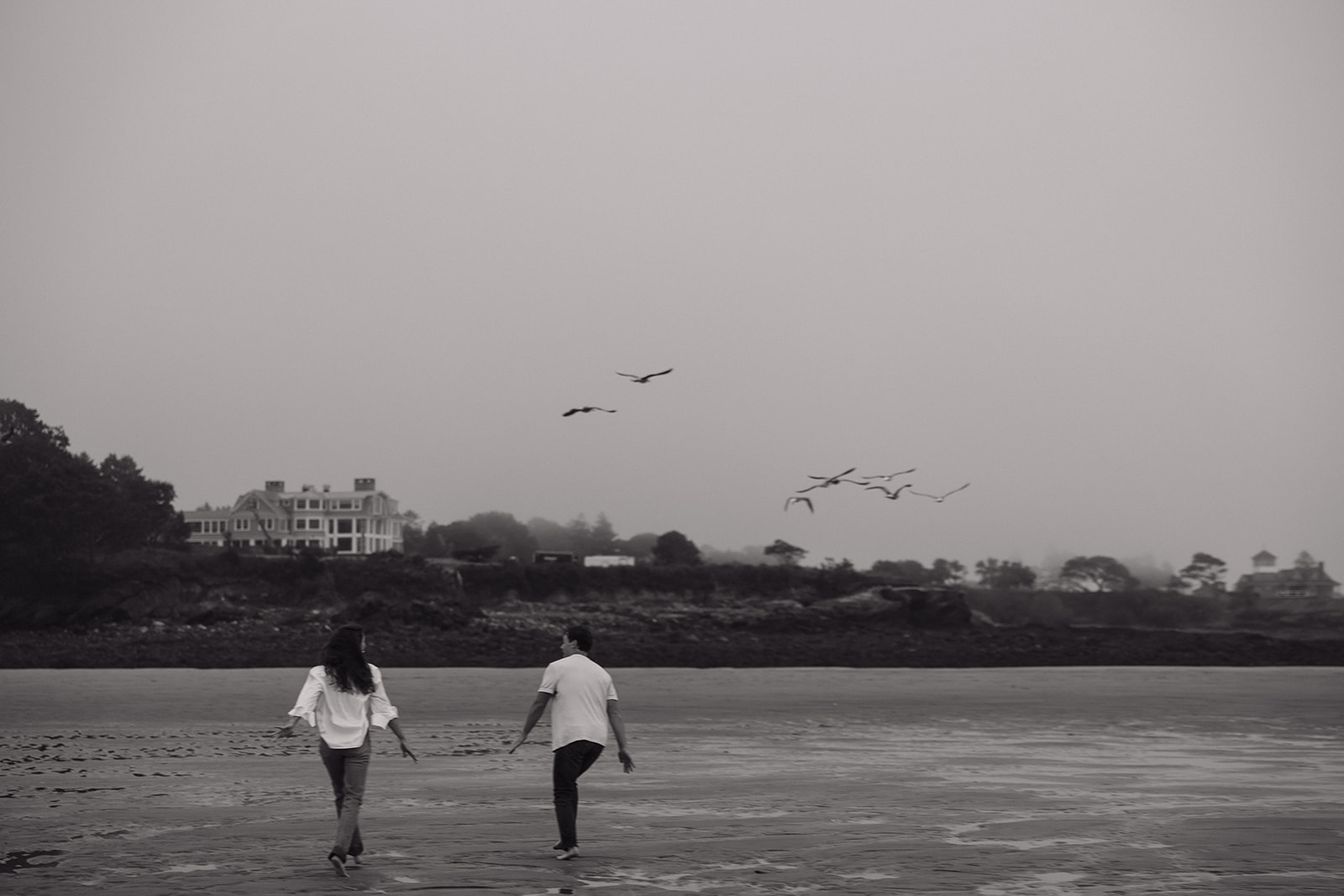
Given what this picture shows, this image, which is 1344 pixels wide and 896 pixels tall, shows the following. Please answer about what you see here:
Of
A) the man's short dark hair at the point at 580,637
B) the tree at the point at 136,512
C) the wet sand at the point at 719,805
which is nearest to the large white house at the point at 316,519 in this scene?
the tree at the point at 136,512

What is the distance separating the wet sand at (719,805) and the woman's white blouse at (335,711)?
3.24ft

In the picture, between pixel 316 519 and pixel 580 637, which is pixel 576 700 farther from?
pixel 316 519

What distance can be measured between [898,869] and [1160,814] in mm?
4553

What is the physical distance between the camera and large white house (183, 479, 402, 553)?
445 ft

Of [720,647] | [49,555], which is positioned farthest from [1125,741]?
[49,555]

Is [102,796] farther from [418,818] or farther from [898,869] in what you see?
[898,869]

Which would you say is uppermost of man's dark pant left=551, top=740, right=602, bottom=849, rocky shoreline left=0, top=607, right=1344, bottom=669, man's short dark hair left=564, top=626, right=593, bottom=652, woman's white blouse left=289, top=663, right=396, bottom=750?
man's short dark hair left=564, top=626, right=593, bottom=652

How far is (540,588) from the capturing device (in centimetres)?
9919

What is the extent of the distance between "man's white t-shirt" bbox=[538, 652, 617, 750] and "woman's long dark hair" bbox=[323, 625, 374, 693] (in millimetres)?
1387

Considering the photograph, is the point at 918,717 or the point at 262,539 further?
the point at 262,539

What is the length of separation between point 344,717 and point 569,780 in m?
1.83

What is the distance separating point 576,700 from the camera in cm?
1131

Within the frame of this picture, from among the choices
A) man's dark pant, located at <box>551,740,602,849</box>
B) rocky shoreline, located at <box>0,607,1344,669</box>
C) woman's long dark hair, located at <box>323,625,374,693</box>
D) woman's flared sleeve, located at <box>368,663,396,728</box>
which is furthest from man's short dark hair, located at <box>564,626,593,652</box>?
rocky shoreline, located at <box>0,607,1344,669</box>

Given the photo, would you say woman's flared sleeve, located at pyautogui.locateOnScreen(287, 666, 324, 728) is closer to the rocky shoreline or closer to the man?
the man
